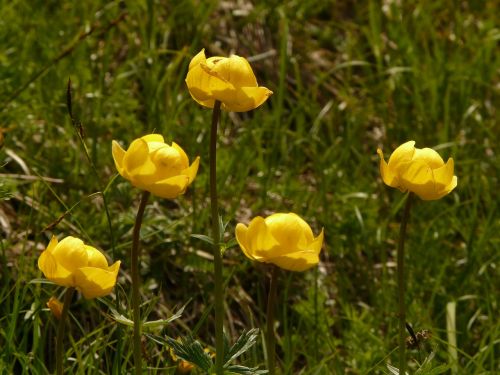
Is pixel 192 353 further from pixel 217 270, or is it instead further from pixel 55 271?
pixel 55 271

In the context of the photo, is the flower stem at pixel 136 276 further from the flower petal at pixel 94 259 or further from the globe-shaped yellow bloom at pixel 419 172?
the globe-shaped yellow bloom at pixel 419 172

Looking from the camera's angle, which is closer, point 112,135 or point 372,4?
point 112,135

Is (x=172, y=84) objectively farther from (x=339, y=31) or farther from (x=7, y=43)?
(x=339, y=31)

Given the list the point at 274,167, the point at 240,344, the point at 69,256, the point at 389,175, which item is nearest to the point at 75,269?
the point at 69,256

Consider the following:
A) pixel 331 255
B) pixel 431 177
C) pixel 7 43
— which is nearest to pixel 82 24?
pixel 7 43

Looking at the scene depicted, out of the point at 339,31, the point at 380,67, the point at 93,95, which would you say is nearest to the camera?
A: the point at 93,95

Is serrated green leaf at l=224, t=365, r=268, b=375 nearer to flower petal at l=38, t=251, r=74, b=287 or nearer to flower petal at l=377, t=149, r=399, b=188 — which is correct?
flower petal at l=38, t=251, r=74, b=287

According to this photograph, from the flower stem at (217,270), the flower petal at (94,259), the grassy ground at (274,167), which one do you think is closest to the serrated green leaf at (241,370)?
the flower stem at (217,270)

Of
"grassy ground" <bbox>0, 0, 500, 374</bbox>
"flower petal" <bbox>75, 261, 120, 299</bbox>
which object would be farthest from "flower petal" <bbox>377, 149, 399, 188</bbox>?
"grassy ground" <bbox>0, 0, 500, 374</bbox>
